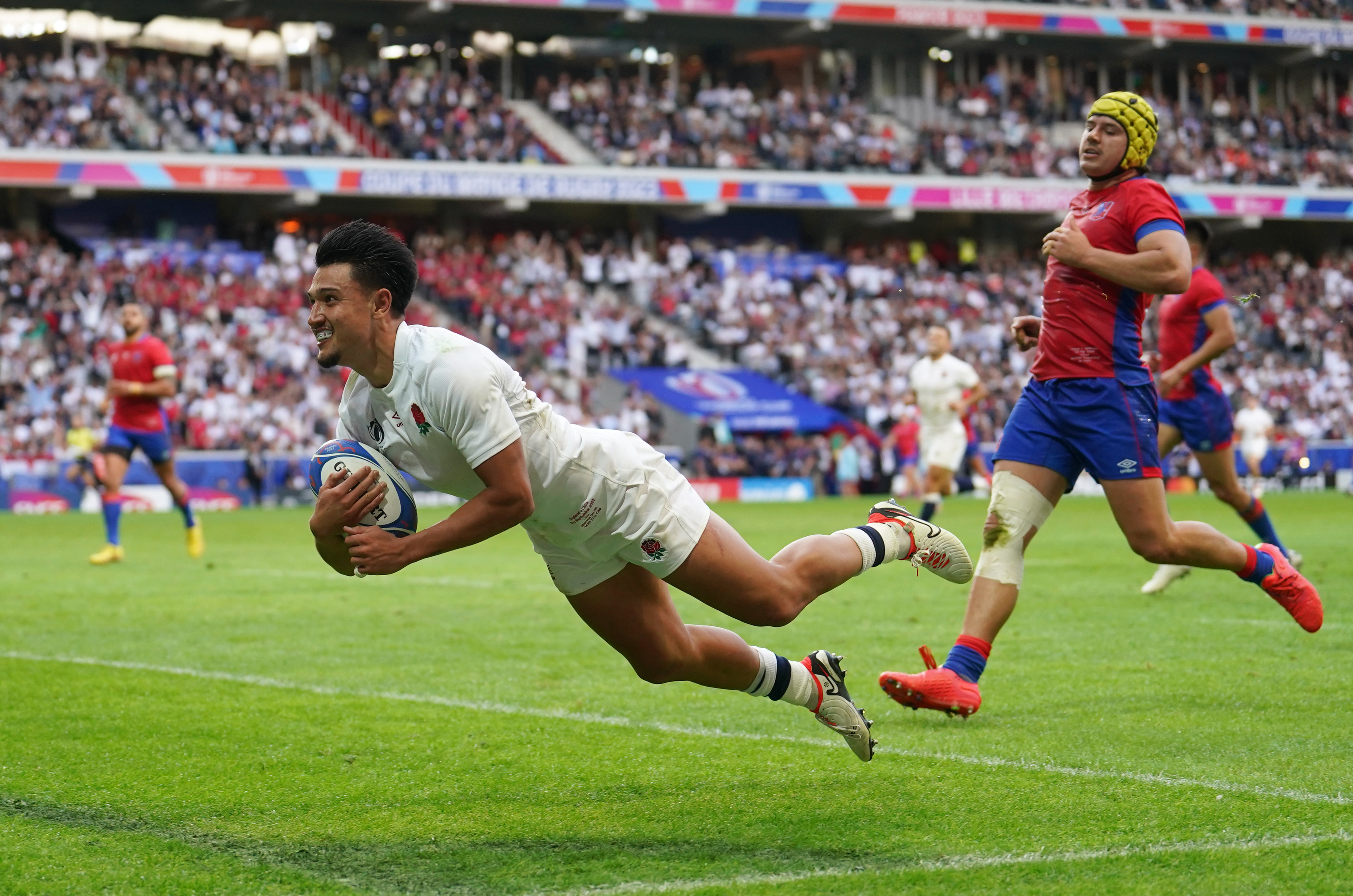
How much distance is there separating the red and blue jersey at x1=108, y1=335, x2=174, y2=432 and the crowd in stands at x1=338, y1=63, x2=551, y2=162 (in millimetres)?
24492

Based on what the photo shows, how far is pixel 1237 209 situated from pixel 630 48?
18551 millimetres

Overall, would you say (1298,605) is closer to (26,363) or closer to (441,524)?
(441,524)

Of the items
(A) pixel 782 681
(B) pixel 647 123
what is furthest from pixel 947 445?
(B) pixel 647 123

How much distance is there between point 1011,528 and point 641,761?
Result: 6.29ft

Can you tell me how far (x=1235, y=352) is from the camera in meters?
42.3

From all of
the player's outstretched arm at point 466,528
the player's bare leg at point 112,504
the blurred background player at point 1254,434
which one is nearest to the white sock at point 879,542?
the player's outstretched arm at point 466,528

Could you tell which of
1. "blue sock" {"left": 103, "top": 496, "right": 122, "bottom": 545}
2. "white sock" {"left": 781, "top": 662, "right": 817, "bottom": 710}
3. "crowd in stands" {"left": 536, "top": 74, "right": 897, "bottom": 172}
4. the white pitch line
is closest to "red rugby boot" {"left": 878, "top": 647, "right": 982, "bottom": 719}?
"white sock" {"left": 781, "top": 662, "right": 817, "bottom": 710}

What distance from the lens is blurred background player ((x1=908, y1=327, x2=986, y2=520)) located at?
18.5 metres

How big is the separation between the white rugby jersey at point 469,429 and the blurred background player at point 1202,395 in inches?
254

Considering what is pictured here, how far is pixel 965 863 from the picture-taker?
14.0 feet

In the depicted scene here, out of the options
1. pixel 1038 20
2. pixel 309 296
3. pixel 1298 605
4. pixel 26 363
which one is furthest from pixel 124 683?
pixel 1038 20

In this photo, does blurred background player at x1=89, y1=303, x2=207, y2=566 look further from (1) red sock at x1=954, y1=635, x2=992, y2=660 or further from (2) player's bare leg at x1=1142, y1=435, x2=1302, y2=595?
(1) red sock at x1=954, y1=635, x2=992, y2=660

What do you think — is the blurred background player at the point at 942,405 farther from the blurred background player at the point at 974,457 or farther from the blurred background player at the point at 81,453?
the blurred background player at the point at 81,453

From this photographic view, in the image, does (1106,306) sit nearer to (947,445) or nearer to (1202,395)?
(1202,395)
